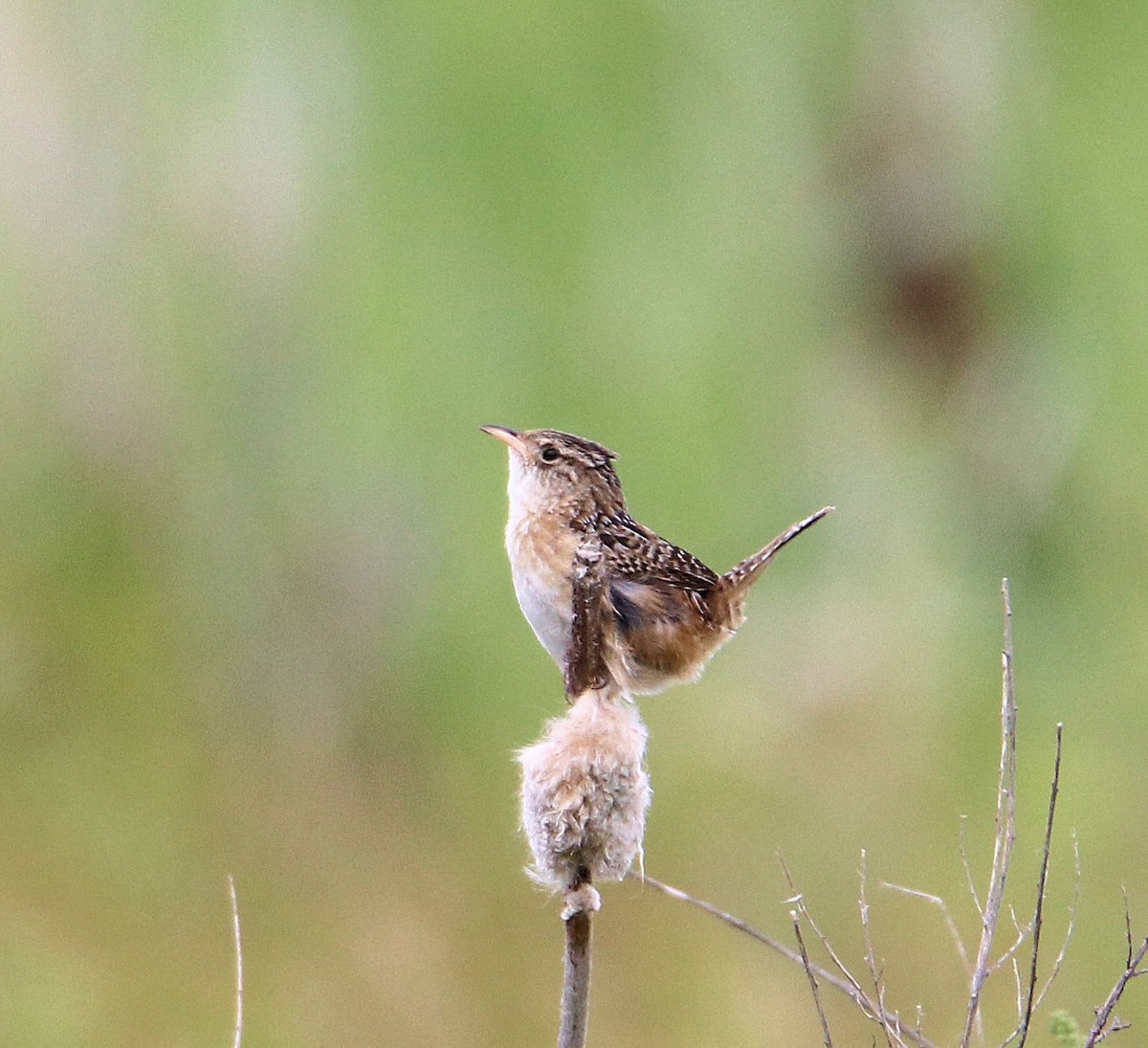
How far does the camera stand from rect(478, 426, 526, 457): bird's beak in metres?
3.75

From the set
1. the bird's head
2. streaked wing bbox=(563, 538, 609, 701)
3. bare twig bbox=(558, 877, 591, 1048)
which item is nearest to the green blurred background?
the bird's head

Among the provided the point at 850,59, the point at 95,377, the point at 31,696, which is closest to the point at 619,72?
the point at 850,59

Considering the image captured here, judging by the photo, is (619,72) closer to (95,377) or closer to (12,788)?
(95,377)

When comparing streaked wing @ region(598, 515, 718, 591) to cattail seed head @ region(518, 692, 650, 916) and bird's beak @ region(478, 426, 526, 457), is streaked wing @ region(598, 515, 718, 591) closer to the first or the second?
bird's beak @ region(478, 426, 526, 457)

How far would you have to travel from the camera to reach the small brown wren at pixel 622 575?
11.0 ft

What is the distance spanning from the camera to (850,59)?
8062mm

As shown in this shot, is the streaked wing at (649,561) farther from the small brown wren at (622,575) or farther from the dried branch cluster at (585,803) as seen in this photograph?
the dried branch cluster at (585,803)

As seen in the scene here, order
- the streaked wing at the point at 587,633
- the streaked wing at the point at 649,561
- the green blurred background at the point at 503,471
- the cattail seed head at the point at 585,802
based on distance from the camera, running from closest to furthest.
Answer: the cattail seed head at the point at 585,802, the streaked wing at the point at 587,633, the streaked wing at the point at 649,561, the green blurred background at the point at 503,471

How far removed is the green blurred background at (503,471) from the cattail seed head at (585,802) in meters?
3.38

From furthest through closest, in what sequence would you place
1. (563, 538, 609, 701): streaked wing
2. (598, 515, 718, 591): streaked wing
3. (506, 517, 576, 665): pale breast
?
(598, 515, 718, 591): streaked wing → (506, 517, 576, 665): pale breast → (563, 538, 609, 701): streaked wing

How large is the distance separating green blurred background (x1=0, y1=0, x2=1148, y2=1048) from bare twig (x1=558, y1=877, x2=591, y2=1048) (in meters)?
3.56

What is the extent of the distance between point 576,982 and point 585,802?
13.3 inches

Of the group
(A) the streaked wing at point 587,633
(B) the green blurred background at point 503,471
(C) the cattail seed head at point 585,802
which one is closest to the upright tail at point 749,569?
(A) the streaked wing at point 587,633

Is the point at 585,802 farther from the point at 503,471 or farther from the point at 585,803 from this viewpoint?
the point at 503,471
